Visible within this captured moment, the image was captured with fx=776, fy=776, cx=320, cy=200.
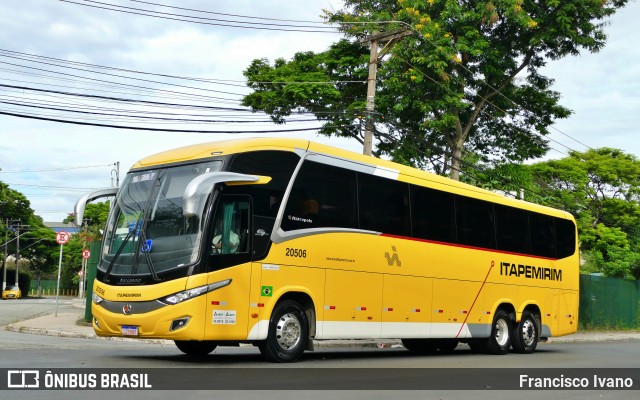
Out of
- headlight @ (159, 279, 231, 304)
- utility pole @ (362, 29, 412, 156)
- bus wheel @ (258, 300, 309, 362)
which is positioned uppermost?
utility pole @ (362, 29, 412, 156)

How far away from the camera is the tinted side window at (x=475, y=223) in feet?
58.7

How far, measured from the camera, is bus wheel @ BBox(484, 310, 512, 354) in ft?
61.9

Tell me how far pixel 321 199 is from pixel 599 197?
46.1 meters

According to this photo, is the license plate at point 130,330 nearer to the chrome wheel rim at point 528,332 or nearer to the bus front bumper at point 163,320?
the bus front bumper at point 163,320

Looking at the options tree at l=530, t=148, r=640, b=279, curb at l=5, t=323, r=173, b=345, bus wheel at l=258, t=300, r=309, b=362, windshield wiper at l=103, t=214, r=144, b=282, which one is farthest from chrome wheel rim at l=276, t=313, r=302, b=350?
tree at l=530, t=148, r=640, b=279

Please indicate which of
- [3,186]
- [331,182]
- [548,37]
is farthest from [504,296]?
[3,186]

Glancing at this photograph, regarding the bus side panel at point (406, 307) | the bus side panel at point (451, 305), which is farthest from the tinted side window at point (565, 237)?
the bus side panel at point (406, 307)

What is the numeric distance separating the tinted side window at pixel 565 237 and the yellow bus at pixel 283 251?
4.13 metres

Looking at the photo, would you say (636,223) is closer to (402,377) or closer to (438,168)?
(438,168)

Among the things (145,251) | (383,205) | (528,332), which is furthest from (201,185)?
(528,332)

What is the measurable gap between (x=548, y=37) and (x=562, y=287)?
1110 centimetres

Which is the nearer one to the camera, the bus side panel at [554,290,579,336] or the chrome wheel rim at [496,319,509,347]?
the chrome wheel rim at [496,319,509,347]

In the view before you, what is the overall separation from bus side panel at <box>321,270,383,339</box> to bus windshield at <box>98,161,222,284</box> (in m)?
3.03

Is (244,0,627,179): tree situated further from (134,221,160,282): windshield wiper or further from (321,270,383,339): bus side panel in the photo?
(134,221,160,282): windshield wiper
